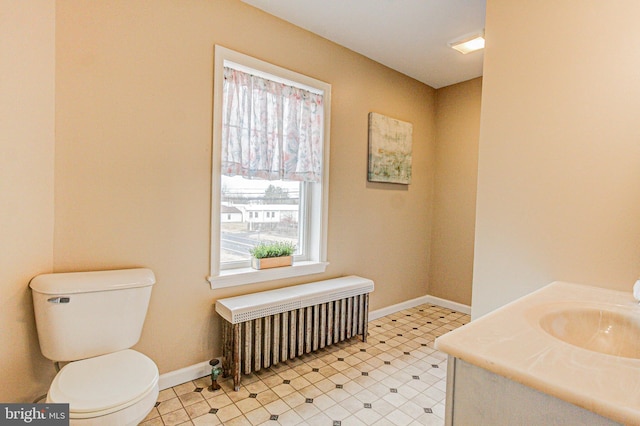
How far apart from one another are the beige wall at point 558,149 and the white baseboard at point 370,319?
5.95ft

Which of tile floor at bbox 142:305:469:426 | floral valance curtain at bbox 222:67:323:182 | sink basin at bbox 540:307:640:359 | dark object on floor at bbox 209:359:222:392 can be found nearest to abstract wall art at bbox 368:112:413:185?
floral valance curtain at bbox 222:67:323:182

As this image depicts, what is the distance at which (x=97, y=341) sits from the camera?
167 centimetres

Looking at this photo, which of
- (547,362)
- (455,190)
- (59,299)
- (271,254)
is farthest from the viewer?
(455,190)

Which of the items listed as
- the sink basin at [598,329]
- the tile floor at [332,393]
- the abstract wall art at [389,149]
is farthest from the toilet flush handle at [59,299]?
the abstract wall art at [389,149]

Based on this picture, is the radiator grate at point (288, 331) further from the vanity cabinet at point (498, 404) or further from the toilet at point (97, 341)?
the vanity cabinet at point (498, 404)

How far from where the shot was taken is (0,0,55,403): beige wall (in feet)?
4.89

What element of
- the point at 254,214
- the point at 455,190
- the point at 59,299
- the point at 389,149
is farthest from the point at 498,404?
the point at 455,190

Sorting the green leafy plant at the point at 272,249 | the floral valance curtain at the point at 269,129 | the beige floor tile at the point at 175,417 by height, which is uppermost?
the floral valance curtain at the point at 269,129

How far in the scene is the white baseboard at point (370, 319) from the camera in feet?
7.02

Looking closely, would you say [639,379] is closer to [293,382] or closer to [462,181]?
[293,382]

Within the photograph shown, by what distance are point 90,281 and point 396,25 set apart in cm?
282

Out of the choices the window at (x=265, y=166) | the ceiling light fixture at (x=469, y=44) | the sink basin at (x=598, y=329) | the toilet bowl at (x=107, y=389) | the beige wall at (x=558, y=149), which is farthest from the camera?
the ceiling light fixture at (x=469, y=44)

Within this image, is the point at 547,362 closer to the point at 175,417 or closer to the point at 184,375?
the point at 175,417

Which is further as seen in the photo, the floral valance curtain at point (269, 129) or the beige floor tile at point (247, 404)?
the floral valance curtain at point (269, 129)
